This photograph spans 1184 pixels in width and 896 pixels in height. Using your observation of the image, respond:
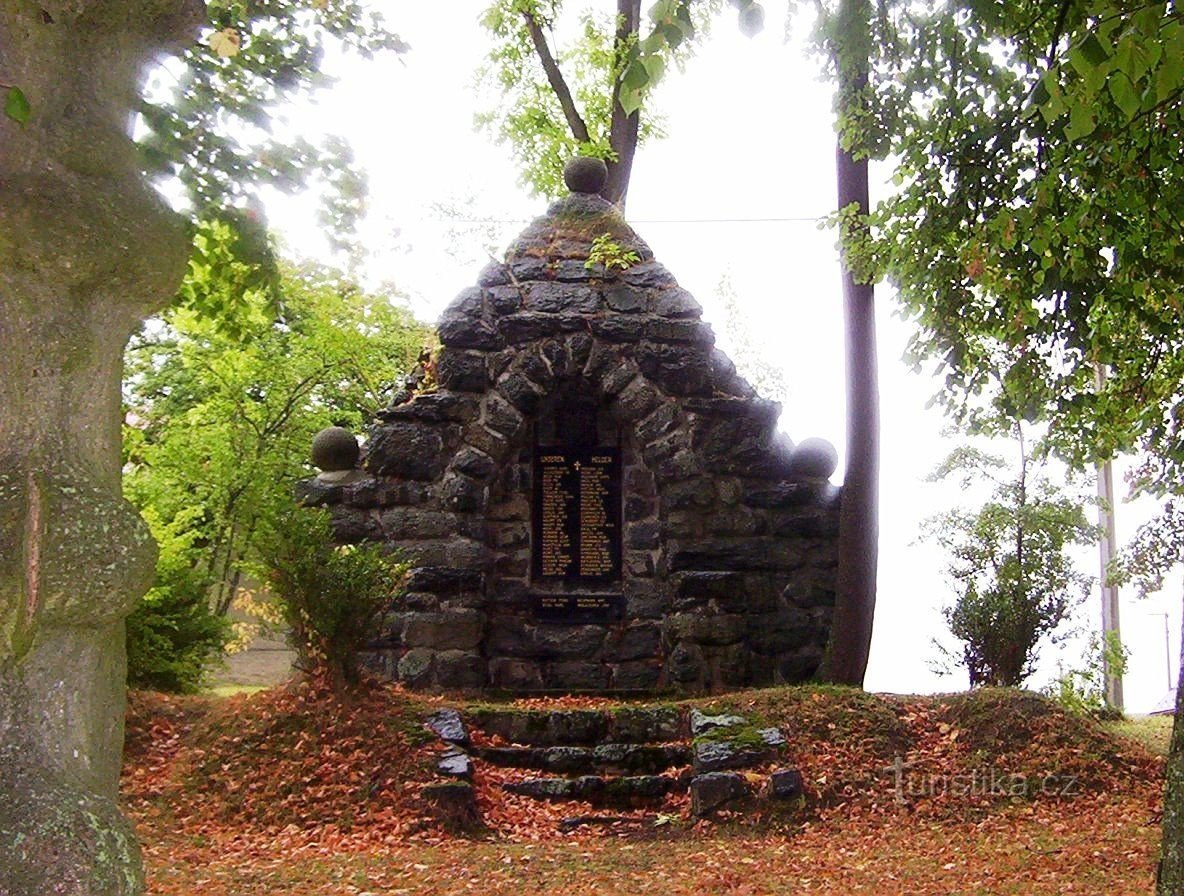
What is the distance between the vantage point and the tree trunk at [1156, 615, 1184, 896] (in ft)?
13.1

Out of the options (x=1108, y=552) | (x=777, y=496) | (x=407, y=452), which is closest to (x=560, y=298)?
(x=407, y=452)

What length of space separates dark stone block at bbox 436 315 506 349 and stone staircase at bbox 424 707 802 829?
3.90 meters

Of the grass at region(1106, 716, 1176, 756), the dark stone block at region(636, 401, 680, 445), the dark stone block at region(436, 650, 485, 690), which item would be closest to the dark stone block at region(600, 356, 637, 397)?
the dark stone block at region(636, 401, 680, 445)

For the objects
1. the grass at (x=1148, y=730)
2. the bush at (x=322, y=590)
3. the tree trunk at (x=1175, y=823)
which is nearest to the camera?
the tree trunk at (x=1175, y=823)

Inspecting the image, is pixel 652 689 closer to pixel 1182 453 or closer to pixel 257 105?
pixel 1182 453

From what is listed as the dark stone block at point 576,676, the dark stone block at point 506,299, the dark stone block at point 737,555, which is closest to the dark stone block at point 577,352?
the dark stone block at point 506,299

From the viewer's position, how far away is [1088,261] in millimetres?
8188

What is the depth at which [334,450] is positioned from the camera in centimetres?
1200

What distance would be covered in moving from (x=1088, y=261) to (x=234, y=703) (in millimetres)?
7006

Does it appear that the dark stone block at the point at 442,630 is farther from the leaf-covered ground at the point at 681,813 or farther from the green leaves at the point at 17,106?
the green leaves at the point at 17,106

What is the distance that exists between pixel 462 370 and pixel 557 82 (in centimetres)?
714

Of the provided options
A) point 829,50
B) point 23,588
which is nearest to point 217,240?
point 23,588

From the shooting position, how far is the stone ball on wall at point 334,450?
12.0 meters

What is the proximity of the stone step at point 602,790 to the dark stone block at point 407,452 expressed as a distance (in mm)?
3967
